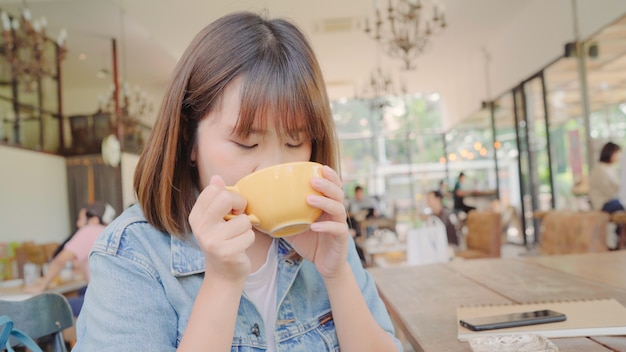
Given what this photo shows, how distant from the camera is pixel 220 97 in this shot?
0.79 metres

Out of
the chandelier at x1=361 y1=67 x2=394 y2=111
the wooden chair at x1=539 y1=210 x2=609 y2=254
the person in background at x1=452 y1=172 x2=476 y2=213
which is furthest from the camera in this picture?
the person in background at x1=452 y1=172 x2=476 y2=213

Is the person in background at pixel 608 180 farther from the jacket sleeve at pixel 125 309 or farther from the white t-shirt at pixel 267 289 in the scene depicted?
the jacket sleeve at pixel 125 309

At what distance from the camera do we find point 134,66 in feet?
32.3

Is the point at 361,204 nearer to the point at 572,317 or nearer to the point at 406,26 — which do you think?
the point at 406,26

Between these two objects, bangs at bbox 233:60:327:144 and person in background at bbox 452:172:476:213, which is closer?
Result: bangs at bbox 233:60:327:144

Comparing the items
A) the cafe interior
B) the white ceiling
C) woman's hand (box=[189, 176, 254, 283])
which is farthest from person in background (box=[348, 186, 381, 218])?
woman's hand (box=[189, 176, 254, 283])

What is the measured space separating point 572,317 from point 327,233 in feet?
1.64

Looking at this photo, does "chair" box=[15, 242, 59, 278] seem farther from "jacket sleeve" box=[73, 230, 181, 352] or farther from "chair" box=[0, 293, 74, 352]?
"jacket sleeve" box=[73, 230, 181, 352]

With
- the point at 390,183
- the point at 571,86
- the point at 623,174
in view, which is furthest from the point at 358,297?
the point at 390,183

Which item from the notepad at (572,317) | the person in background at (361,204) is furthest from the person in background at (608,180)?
the notepad at (572,317)

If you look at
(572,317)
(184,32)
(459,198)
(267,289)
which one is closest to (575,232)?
(572,317)

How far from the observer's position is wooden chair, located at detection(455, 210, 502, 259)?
173 inches

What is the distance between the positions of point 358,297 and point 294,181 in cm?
28

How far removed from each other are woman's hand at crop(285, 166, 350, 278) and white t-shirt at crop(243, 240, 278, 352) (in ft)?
0.22
